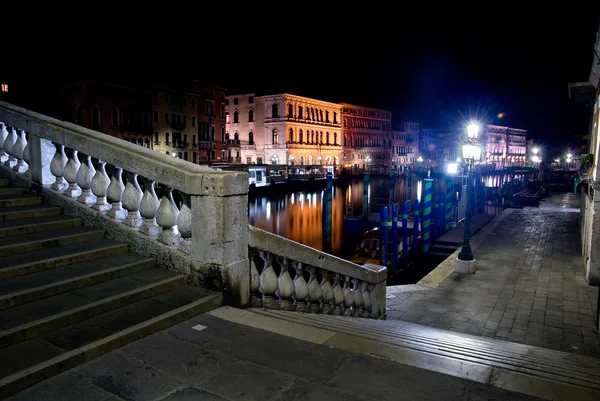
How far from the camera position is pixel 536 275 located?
463 inches

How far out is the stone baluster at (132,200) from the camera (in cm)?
473

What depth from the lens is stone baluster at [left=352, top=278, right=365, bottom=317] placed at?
22.2 feet

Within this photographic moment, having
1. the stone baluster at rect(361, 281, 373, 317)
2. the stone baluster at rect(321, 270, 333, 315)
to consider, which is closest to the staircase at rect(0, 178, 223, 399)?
the stone baluster at rect(321, 270, 333, 315)

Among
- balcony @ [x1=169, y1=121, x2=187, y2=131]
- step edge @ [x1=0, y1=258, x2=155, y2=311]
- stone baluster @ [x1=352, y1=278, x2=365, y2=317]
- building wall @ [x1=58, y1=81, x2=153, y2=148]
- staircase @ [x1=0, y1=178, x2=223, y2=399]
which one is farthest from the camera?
balcony @ [x1=169, y1=121, x2=187, y2=131]

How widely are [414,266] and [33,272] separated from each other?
645 inches

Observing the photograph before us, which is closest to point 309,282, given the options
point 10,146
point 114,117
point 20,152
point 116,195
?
point 116,195

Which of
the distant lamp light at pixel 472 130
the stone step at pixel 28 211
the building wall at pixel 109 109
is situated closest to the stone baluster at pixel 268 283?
the stone step at pixel 28 211

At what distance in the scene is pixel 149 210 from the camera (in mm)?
4637

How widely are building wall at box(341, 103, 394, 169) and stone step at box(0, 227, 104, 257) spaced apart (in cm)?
8299

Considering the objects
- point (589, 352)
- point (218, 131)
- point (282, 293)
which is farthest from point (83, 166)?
point (218, 131)

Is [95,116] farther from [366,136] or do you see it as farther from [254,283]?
[366,136]

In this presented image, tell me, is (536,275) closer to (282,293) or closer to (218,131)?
(282,293)

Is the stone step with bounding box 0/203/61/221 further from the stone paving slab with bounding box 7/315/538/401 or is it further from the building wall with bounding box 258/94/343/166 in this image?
the building wall with bounding box 258/94/343/166

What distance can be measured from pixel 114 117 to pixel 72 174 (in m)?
46.6
